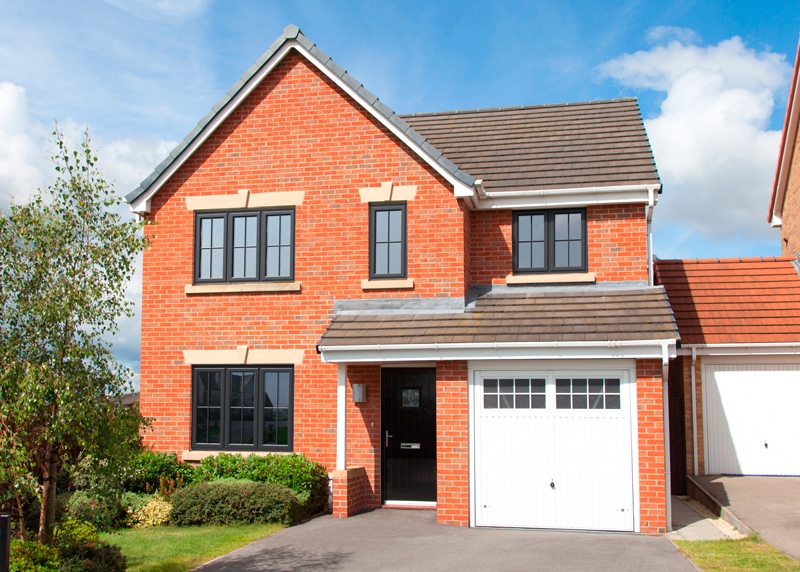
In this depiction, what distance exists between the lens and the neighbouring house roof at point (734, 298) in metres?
15.6

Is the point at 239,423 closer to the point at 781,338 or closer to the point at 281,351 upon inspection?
the point at 281,351

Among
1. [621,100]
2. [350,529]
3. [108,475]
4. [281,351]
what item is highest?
[621,100]

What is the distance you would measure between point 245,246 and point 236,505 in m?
4.82

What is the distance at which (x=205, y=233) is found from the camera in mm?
14656

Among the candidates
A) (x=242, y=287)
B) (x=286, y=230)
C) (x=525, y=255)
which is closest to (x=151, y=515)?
(x=242, y=287)

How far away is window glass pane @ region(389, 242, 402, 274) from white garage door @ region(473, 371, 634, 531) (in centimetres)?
269

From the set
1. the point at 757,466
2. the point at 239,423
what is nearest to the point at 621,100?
the point at 757,466

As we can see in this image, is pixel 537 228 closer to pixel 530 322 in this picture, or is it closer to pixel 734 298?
pixel 530 322

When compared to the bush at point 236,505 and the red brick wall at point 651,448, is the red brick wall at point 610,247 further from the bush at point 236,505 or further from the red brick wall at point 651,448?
the bush at point 236,505

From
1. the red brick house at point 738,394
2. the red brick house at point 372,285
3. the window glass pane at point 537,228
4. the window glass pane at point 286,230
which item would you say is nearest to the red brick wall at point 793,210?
the red brick house at point 738,394

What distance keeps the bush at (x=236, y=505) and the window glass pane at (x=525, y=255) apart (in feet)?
19.1

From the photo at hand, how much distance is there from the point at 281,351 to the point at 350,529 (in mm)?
3681

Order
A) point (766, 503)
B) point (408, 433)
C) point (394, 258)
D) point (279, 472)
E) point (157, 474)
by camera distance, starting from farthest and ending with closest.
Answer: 1. point (394, 258)
2. point (408, 433)
3. point (157, 474)
4. point (279, 472)
5. point (766, 503)

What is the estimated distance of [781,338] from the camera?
50.1 ft
